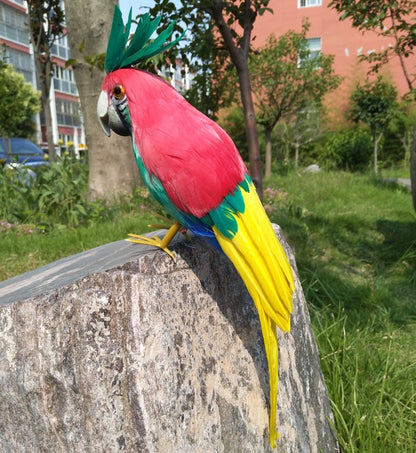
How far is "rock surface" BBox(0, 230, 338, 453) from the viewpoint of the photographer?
3.97ft

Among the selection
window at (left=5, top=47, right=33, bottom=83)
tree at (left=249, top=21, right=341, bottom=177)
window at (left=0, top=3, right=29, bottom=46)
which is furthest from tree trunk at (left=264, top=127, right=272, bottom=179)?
window at (left=5, top=47, right=33, bottom=83)

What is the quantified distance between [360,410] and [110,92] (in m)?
1.58

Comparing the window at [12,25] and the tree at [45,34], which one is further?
the window at [12,25]

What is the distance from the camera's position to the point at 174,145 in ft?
4.13

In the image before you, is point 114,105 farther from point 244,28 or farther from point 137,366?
point 244,28

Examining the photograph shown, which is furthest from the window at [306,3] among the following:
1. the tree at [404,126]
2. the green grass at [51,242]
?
the green grass at [51,242]

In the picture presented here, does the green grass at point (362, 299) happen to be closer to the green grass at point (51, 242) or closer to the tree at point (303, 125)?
the green grass at point (51, 242)

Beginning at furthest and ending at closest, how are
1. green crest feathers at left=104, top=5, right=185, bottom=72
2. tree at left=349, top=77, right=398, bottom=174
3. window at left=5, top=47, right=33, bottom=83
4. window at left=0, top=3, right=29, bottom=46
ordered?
1. window at left=5, top=47, right=33, bottom=83
2. window at left=0, top=3, right=29, bottom=46
3. tree at left=349, top=77, right=398, bottom=174
4. green crest feathers at left=104, top=5, right=185, bottom=72

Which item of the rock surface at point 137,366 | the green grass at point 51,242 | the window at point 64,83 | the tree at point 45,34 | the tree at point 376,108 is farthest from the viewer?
the window at point 64,83

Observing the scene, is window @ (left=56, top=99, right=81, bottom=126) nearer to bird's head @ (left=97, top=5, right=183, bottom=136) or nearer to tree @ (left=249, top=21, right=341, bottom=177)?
tree @ (left=249, top=21, right=341, bottom=177)

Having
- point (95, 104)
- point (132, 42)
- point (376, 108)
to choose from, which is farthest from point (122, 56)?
point (376, 108)

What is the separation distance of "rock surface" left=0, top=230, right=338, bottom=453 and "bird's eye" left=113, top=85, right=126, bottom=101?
0.53m

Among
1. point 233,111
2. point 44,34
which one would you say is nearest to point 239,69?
point 44,34

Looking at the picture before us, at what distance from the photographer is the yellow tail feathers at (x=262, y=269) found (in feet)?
4.00
